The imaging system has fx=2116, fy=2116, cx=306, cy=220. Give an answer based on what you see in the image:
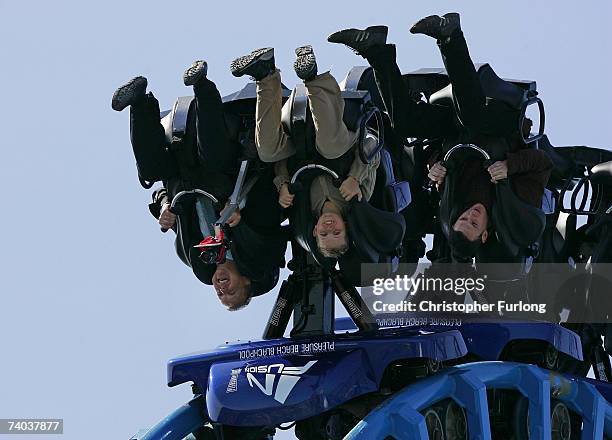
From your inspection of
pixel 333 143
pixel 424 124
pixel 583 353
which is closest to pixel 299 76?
pixel 333 143

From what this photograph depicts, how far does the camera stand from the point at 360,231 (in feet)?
43.0

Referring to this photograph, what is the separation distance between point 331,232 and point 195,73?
1.30m

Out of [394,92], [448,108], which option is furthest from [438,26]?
[448,108]

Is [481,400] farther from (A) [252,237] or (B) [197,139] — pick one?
(B) [197,139]

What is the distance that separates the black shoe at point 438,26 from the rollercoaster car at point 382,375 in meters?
0.56

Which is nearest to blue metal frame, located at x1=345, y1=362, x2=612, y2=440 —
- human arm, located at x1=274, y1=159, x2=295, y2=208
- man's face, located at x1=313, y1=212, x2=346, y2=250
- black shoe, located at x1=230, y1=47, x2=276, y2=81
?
man's face, located at x1=313, y1=212, x2=346, y2=250

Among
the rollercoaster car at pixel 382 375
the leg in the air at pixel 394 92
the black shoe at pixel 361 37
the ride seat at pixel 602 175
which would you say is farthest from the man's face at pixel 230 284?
the ride seat at pixel 602 175

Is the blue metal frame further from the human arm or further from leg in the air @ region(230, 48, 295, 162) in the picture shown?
leg in the air @ region(230, 48, 295, 162)

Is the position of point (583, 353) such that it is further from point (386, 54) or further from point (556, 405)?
point (386, 54)

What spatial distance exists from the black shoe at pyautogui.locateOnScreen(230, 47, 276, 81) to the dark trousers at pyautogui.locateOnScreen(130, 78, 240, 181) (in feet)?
1.55

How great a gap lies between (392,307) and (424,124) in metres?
1.40

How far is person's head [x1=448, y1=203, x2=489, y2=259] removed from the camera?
13.8m

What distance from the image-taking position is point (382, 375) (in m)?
13.0

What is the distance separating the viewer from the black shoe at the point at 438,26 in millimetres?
12891
